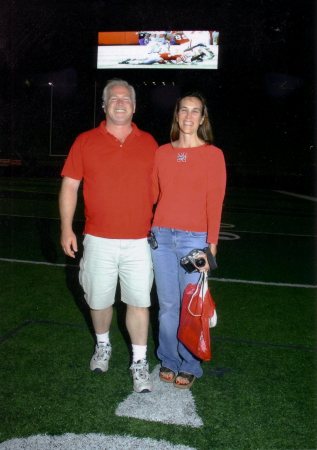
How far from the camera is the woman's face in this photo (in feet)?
10.2

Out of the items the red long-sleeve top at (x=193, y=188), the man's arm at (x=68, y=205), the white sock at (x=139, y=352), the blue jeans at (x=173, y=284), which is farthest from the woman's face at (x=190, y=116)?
the white sock at (x=139, y=352)

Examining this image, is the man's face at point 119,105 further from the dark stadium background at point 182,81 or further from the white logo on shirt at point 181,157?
the dark stadium background at point 182,81

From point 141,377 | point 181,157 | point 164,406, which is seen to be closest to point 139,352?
point 141,377

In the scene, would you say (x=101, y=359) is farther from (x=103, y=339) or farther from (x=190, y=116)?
(x=190, y=116)

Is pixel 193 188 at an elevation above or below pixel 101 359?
above

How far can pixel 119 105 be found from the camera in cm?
314

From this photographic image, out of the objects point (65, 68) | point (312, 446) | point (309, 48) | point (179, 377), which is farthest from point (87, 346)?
point (65, 68)

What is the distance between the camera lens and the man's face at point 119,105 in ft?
10.3

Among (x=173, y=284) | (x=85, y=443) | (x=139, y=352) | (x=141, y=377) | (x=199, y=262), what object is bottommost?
(x=85, y=443)

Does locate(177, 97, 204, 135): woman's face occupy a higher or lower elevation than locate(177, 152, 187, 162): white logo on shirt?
higher

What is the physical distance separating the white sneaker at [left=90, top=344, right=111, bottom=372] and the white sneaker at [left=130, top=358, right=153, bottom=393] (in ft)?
0.78

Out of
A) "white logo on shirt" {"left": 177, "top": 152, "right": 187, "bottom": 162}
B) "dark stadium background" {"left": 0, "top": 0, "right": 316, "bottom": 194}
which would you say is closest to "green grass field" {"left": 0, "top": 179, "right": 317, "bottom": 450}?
"white logo on shirt" {"left": 177, "top": 152, "right": 187, "bottom": 162}

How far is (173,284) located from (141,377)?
0.62 meters

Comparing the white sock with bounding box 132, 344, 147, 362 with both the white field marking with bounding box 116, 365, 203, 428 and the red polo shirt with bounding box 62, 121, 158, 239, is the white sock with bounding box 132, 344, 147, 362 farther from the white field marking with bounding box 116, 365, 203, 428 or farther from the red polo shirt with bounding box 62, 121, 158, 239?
the red polo shirt with bounding box 62, 121, 158, 239
